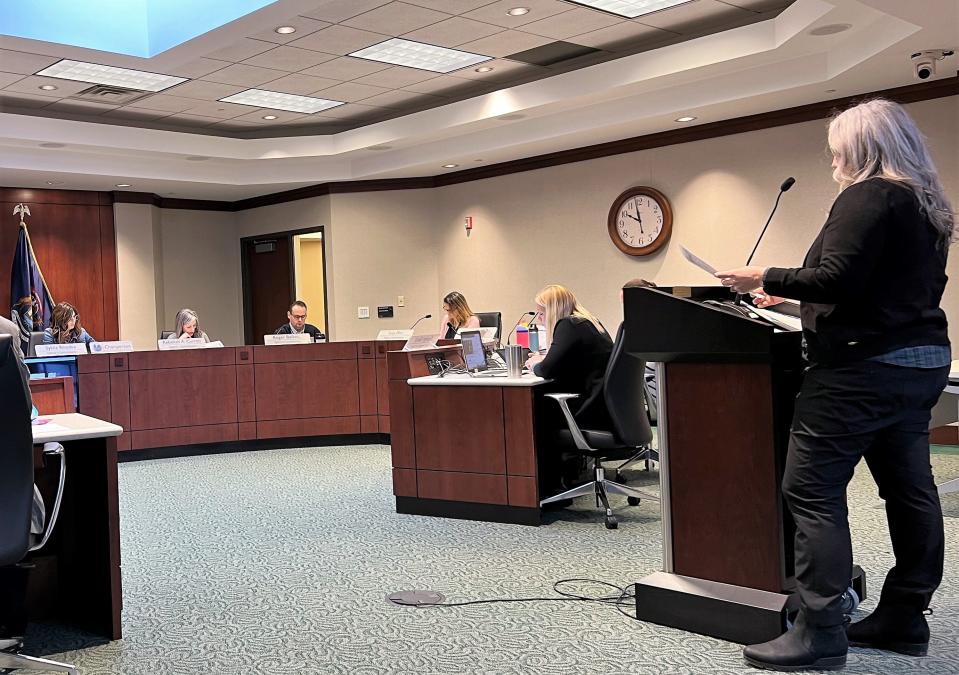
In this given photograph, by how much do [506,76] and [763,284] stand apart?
6.07 metres

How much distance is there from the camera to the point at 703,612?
305 cm

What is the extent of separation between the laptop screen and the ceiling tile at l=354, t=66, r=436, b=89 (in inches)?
132

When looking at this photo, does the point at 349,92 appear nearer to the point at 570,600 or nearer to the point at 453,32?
the point at 453,32

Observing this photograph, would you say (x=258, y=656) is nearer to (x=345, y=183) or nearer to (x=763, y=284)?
(x=763, y=284)

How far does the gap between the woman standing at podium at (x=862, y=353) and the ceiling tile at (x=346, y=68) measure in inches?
217

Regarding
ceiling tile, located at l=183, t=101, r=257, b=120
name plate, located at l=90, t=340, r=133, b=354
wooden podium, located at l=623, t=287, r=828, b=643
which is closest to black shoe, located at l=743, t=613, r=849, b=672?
wooden podium, located at l=623, t=287, r=828, b=643

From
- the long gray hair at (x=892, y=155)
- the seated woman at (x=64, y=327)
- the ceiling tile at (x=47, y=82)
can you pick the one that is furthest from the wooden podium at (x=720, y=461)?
the seated woman at (x=64, y=327)

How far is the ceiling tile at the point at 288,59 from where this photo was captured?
7125 millimetres

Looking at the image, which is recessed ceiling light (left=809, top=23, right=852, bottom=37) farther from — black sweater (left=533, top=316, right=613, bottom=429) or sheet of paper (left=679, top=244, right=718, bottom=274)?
sheet of paper (left=679, top=244, right=718, bottom=274)

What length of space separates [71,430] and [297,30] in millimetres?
4231

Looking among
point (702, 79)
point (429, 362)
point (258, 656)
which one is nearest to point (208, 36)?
point (429, 362)

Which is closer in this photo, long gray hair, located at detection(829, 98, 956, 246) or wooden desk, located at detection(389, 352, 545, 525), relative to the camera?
long gray hair, located at detection(829, 98, 956, 246)

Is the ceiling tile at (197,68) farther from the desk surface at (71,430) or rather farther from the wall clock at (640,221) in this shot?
the desk surface at (71,430)

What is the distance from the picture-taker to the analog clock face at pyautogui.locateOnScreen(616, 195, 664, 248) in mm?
8766
